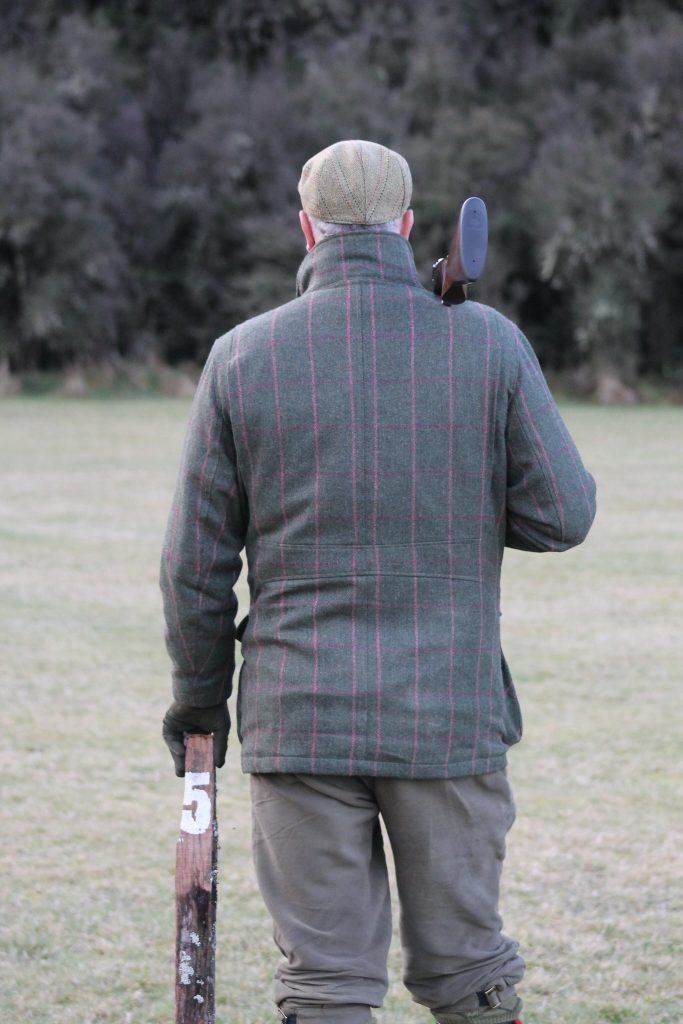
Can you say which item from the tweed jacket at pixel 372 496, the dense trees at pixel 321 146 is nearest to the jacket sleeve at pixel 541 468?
the tweed jacket at pixel 372 496

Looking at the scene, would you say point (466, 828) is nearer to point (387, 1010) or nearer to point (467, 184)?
point (387, 1010)

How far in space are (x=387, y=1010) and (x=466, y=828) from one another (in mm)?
1190

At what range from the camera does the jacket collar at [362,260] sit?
94.0 inches

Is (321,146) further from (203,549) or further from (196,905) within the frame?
(196,905)

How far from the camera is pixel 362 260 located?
2389 millimetres

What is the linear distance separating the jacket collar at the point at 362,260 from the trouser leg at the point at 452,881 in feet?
2.82

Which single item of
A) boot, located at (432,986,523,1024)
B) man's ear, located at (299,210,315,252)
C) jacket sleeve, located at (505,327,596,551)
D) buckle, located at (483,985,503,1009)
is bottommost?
boot, located at (432,986,523,1024)

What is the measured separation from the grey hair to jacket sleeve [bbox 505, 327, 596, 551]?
11.4 inches

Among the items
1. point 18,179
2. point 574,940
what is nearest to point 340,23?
point 18,179

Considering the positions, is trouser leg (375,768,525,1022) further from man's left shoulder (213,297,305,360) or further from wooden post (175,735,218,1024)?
man's left shoulder (213,297,305,360)

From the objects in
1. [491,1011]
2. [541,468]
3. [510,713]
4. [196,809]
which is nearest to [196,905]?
[196,809]

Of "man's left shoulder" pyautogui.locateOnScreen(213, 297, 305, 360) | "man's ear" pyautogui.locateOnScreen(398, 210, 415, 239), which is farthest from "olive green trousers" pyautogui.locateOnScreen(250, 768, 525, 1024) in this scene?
"man's ear" pyautogui.locateOnScreen(398, 210, 415, 239)

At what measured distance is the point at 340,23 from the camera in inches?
1307

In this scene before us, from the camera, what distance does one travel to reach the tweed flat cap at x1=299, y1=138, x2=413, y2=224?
92.9 inches
